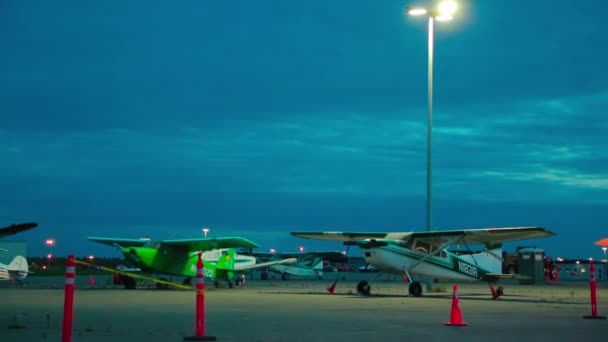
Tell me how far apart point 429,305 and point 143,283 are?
19.2m

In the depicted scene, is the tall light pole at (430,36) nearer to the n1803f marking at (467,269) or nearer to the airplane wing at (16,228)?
the n1803f marking at (467,269)

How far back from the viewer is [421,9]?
28.5m

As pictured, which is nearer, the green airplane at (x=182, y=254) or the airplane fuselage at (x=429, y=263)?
the airplane fuselage at (x=429, y=263)

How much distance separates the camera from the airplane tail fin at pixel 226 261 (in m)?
36.2

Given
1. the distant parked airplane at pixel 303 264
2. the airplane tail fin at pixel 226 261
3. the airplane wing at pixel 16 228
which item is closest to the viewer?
the airplane wing at pixel 16 228

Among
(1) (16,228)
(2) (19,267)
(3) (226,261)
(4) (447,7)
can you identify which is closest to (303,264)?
(3) (226,261)

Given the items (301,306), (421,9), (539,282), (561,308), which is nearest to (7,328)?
(301,306)

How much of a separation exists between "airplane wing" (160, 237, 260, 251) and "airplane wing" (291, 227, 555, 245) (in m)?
3.27

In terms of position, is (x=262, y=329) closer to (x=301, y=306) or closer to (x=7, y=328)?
(x=7, y=328)

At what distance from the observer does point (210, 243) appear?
3347cm

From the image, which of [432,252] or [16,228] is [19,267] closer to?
[432,252]

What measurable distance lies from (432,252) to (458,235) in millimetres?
1209

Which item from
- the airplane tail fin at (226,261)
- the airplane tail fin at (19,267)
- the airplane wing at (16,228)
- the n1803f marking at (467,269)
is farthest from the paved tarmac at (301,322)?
the airplane tail fin at (226,261)

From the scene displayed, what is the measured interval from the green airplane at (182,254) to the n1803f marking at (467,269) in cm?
862
